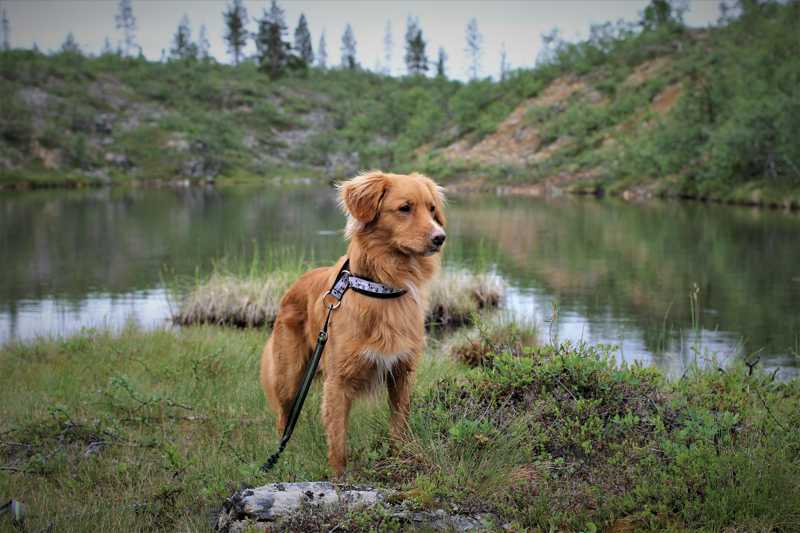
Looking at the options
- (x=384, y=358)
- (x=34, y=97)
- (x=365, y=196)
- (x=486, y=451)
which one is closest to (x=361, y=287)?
(x=384, y=358)

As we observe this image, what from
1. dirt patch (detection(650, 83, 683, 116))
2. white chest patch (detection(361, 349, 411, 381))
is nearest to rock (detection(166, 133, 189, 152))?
dirt patch (detection(650, 83, 683, 116))

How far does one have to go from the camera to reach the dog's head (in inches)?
161

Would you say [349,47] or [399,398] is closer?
[399,398]

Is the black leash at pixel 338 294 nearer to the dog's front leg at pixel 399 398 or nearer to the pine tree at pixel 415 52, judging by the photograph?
the dog's front leg at pixel 399 398

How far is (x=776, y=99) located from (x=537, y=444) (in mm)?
37153

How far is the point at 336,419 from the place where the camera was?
4.14 metres

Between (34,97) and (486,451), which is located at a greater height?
(34,97)

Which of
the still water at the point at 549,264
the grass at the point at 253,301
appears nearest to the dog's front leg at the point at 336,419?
the still water at the point at 549,264

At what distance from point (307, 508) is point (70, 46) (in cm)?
13122

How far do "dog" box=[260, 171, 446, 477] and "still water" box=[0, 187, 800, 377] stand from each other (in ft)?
6.34

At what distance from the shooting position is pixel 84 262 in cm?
1930

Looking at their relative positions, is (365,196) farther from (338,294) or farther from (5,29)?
(5,29)

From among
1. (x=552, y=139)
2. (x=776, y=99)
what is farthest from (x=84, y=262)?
(x=552, y=139)

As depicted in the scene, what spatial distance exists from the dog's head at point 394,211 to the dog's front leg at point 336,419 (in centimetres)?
94
